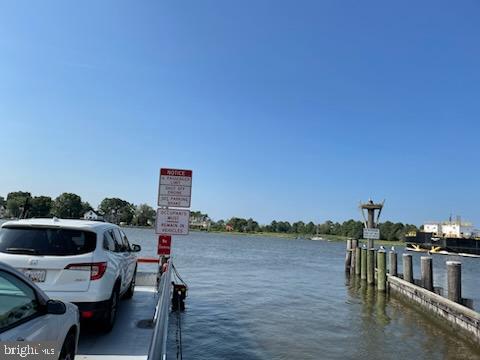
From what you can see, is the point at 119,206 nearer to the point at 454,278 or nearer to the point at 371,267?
the point at 371,267

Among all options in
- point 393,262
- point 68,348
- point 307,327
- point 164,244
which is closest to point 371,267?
point 393,262

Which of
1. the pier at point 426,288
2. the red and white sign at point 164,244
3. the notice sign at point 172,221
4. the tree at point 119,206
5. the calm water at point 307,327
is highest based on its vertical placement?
the tree at point 119,206

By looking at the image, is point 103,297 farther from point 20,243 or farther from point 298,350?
point 298,350

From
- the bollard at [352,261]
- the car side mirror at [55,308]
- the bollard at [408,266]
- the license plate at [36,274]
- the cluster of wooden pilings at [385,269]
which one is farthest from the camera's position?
the bollard at [352,261]

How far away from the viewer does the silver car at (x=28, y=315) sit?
10.7ft

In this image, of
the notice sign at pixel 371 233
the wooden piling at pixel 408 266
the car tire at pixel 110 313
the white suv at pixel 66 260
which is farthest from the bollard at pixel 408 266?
the white suv at pixel 66 260

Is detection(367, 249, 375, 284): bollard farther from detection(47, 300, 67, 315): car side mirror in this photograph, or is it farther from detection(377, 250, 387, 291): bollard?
detection(47, 300, 67, 315): car side mirror

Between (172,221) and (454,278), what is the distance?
8.53m

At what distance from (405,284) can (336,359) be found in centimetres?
913

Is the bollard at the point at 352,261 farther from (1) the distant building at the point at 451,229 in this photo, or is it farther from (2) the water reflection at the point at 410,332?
(1) the distant building at the point at 451,229

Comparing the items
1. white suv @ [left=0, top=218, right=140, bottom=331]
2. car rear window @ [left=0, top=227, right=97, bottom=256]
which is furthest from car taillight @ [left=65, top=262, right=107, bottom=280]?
car rear window @ [left=0, top=227, right=97, bottom=256]

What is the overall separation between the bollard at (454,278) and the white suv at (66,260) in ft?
34.2

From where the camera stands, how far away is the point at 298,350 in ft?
35.6

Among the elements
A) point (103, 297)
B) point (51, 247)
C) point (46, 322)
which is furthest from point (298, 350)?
point (46, 322)
